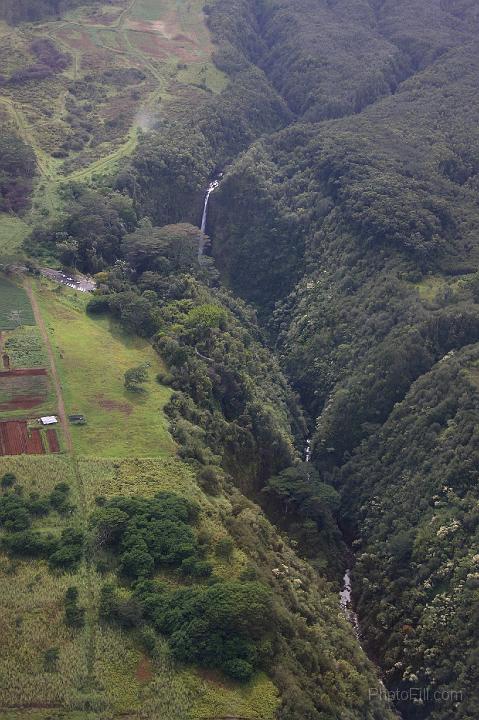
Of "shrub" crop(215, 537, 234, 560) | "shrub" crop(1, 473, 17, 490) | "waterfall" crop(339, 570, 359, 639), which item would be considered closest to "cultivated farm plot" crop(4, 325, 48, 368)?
"shrub" crop(1, 473, 17, 490)

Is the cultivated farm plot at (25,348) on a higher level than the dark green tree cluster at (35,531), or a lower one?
lower

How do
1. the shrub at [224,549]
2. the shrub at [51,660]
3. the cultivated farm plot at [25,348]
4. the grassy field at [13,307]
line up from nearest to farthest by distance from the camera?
the shrub at [51,660], the shrub at [224,549], the cultivated farm plot at [25,348], the grassy field at [13,307]

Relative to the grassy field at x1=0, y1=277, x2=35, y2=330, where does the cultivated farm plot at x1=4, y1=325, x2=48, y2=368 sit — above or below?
below

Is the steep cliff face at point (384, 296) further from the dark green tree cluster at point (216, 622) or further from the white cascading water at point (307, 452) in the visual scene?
the dark green tree cluster at point (216, 622)

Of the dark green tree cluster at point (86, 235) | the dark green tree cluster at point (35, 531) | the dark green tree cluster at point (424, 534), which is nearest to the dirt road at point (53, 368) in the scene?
the dark green tree cluster at point (35, 531)

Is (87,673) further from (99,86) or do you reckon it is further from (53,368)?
(99,86)

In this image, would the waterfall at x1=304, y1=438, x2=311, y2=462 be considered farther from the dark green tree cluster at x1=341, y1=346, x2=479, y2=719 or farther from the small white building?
the small white building

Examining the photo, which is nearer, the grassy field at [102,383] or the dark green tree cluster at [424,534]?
the dark green tree cluster at [424,534]
